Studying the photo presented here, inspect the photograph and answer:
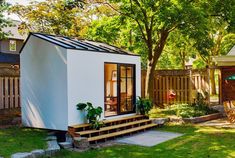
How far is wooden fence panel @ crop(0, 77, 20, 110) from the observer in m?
11.6

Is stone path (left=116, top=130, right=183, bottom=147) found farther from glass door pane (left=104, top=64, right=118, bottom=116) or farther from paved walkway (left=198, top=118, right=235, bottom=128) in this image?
paved walkway (left=198, top=118, right=235, bottom=128)

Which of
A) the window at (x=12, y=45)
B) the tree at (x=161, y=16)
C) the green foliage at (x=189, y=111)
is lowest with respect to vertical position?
the green foliage at (x=189, y=111)

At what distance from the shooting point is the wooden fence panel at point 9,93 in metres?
11.6

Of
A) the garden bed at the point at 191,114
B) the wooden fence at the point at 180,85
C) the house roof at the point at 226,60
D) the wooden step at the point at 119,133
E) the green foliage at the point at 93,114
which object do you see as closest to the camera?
the wooden step at the point at 119,133

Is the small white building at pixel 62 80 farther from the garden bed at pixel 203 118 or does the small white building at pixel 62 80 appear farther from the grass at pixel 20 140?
the garden bed at pixel 203 118

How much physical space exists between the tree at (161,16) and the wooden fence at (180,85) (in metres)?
1.39

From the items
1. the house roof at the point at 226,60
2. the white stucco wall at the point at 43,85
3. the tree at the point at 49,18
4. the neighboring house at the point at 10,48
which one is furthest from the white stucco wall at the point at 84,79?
the neighboring house at the point at 10,48

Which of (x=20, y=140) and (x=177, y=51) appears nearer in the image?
(x=20, y=140)

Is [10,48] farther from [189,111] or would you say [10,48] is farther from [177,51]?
[189,111]

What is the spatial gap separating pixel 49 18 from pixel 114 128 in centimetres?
1256

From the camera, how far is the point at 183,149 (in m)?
8.27

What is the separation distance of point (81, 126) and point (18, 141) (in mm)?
1848

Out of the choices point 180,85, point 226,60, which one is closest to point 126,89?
point 180,85

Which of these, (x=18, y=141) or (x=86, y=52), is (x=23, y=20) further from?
(x=18, y=141)
